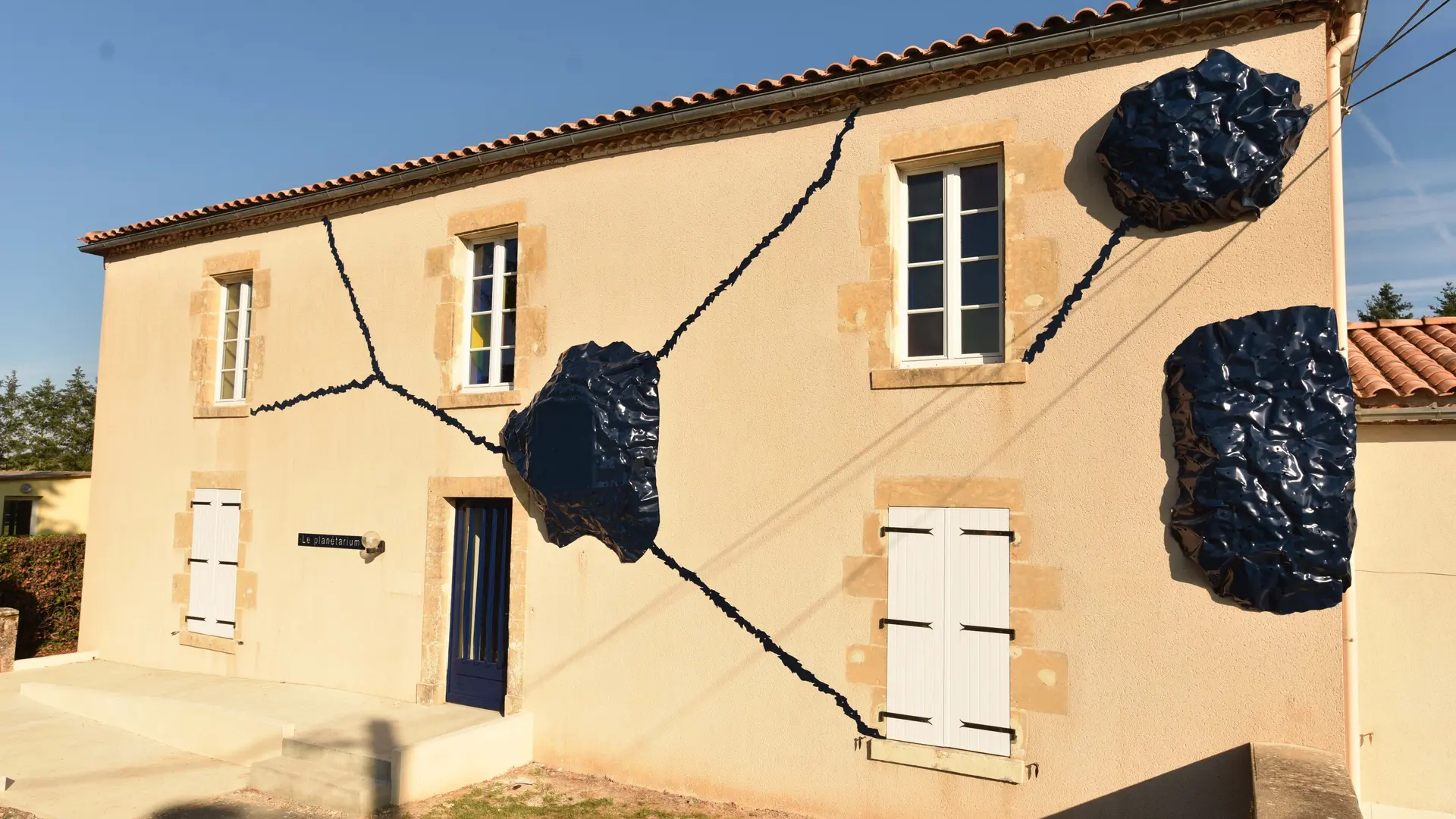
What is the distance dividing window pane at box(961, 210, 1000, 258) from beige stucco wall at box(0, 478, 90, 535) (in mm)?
17605

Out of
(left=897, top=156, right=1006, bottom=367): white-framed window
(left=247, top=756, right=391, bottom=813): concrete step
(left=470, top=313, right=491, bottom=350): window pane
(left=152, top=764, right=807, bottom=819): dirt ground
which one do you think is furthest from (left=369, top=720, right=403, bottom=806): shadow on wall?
(left=897, top=156, right=1006, bottom=367): white-framed window

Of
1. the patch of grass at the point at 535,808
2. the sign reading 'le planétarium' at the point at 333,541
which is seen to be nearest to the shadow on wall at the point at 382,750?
the patch of grass at the point at 535,808

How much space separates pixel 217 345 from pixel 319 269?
5.91ft

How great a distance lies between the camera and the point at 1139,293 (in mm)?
5320

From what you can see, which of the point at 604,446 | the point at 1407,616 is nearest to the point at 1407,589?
the point at 1407,616

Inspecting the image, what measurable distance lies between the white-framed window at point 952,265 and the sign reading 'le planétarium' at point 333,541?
492 centimetres

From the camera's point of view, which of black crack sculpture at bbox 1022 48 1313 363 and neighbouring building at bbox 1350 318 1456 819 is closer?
black crack sculpture at bbox 1022 48 1313 363

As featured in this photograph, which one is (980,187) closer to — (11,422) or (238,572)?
(238,572)

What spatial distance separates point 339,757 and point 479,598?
1556 millimetres

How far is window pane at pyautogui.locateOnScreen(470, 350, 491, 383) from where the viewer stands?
793 centimetres

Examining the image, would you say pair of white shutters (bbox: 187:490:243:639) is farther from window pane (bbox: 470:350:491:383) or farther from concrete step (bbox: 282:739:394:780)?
window pane (bbox: 470:350:491:383)

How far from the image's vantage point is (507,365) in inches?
307

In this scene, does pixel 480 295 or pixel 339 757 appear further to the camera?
pixel 480 295

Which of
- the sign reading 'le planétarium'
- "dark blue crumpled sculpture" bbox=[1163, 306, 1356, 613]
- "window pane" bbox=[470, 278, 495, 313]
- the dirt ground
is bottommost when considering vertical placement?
the dirt ground
